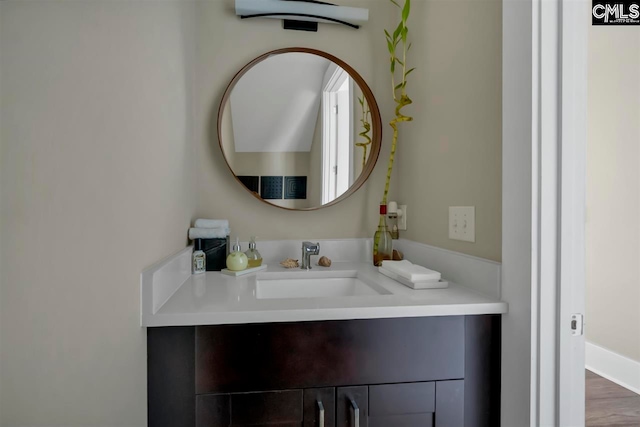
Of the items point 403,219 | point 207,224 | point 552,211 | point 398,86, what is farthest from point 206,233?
point 552,211

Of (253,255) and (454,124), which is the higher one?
(454,124)

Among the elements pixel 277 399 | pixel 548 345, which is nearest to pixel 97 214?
pixel 277 399

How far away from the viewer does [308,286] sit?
1.29 m

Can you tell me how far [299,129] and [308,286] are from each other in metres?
0.64

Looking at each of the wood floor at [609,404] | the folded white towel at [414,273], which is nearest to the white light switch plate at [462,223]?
the folded white towel at [414,273]

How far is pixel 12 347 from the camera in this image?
0.55 meters

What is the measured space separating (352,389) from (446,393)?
228 millimetres

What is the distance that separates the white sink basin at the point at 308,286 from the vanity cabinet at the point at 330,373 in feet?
1.26

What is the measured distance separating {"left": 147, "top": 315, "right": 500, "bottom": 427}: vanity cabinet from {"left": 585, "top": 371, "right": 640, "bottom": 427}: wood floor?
4.06 feet

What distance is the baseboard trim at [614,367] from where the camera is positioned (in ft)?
6.50

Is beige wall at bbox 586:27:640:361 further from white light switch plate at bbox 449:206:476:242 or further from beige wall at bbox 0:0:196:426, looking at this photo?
beige wall at bbox 0:0:196:426

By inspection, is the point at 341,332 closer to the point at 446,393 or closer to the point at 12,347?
the point at 446,393

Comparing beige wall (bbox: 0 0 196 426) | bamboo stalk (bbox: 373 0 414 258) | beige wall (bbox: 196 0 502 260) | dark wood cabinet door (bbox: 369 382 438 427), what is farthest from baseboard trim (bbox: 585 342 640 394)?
beige wall (bbox: 0 0 196 426)

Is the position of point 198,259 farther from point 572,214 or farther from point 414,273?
point 572,214
